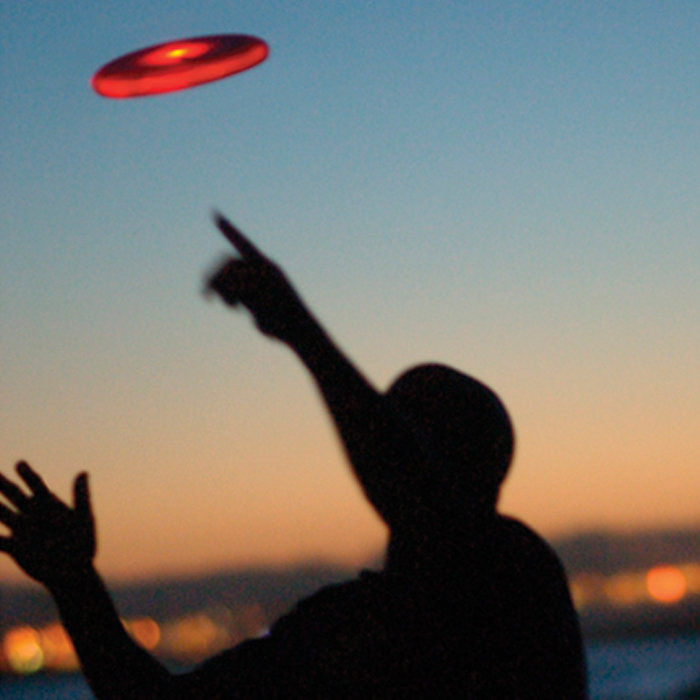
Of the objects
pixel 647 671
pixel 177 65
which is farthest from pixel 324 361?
pixel 647 671

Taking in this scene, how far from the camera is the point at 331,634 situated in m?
1.93

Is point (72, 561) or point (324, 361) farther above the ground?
point (324, 361)

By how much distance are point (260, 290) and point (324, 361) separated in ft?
0.49

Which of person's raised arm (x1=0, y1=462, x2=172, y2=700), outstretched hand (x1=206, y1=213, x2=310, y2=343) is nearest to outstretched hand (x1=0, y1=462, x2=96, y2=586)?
person's raised arm (x1=0, y1=462, x2=172, y2=700)

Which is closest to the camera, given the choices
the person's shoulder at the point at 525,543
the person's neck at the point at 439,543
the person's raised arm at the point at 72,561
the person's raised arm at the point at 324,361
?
the person's raised arm at the point at 324,361

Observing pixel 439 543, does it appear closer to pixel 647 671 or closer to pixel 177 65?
pixel 177 65

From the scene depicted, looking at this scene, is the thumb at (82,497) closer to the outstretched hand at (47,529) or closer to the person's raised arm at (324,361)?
the outstretched hand at (47,529)

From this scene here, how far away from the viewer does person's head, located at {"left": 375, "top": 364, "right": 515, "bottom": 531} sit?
6.47ft

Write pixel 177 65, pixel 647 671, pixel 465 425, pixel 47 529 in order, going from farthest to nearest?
pixel 647 671, pixel 177 65, pixel 47 529, pixel 465 425

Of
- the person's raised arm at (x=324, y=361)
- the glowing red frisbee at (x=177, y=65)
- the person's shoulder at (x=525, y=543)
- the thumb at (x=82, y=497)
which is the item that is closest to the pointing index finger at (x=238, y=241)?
the person's raised arm at (x=324, y=361)

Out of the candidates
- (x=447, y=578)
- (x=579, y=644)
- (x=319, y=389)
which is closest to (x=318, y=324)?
(x=319, y=389)

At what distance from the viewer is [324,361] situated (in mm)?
1539

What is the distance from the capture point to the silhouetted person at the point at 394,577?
1.58m

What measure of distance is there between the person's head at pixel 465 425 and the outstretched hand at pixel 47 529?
705 millimetres
